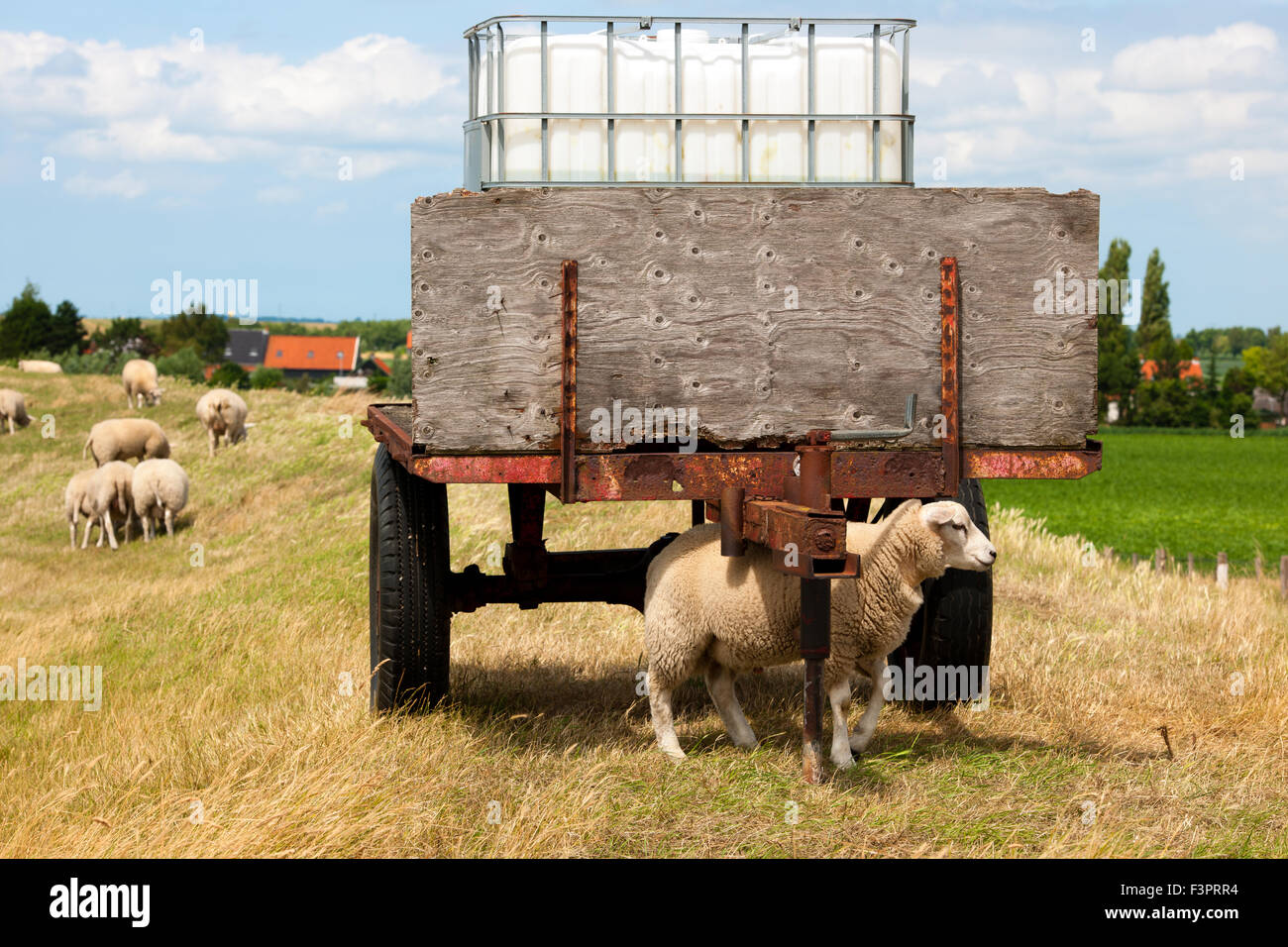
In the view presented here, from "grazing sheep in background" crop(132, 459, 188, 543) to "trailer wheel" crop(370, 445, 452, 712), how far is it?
46.2ft

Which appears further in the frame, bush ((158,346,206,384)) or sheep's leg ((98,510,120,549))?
bush ((158,346,206,384))

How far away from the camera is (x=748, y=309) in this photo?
5.28 meters

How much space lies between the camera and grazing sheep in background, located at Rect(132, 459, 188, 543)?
19.4 meters

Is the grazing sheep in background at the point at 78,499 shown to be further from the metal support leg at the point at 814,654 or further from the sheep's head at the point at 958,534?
the sheep's head at the point at 958,534

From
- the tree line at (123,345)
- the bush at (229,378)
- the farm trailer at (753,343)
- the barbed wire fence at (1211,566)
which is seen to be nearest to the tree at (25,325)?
the tree line at (123,345)

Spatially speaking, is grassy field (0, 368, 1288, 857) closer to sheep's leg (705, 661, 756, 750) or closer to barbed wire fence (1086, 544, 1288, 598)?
sheep's leg (705, 661, 756, 750)

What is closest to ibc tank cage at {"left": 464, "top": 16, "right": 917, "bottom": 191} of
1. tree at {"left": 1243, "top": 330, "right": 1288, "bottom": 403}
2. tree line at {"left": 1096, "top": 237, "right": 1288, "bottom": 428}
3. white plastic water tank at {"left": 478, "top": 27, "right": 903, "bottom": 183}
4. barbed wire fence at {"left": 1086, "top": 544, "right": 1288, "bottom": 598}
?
white plastic water tank at {"left": 478, "top": 27, "right": 903, "bottom": 183}

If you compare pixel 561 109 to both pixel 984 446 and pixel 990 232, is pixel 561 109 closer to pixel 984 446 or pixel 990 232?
pixel 990 232

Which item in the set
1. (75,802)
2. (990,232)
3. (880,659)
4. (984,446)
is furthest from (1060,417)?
(75,802)

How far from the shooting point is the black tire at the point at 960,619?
6.47 m

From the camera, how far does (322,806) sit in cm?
482

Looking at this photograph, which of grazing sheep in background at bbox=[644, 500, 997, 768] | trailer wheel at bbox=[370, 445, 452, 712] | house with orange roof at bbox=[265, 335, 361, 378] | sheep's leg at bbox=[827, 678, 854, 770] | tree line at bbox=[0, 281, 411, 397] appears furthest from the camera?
house with orange roof at bbox=[265, 335, 361, 378]

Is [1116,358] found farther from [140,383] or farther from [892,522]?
[892,522]

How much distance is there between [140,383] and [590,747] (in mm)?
26825
